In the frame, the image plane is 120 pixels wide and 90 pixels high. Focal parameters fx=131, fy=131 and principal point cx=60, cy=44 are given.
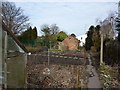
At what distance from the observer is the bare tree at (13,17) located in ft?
2.68

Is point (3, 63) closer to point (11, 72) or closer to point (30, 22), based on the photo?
point (11, 72)

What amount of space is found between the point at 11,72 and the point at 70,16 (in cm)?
80

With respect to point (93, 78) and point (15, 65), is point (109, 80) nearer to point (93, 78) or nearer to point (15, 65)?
point (93, 78)

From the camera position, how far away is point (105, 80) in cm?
165

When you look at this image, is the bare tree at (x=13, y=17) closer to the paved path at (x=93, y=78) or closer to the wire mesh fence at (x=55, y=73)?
the wire mesh fence at (x=55, y=73)

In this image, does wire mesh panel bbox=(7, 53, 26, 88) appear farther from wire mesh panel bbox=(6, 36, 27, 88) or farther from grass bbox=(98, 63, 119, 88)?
grass bbox=(98, 63, 119, 88)

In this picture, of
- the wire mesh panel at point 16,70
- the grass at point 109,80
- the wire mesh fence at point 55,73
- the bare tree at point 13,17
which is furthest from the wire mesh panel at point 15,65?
the grass at point 109,80

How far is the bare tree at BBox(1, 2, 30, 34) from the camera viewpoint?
816 mm

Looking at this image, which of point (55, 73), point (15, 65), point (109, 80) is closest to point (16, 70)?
point (15, 65)

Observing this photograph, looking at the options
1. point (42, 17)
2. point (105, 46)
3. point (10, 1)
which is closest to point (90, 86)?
point (42, 17)

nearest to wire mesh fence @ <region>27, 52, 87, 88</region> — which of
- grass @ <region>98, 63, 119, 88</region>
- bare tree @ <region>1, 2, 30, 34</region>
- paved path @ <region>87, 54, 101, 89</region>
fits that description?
paved path @ <region>87, 54, 101, 89</region>

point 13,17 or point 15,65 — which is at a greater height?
point 13,17

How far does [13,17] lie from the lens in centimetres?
92

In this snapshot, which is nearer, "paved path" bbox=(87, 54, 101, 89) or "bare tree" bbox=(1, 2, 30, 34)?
"bare tree" bbox=(1, 2, 30, 34)
